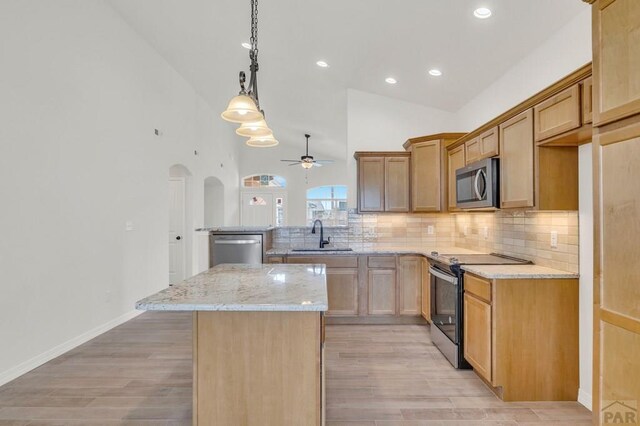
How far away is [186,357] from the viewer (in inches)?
123

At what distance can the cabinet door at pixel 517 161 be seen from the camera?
245 centimetres

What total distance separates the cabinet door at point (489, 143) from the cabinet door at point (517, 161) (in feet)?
0.24

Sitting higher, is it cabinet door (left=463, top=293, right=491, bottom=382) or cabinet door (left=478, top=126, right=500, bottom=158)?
cabinet door (left=478, top=126, right=500, bottom=158)

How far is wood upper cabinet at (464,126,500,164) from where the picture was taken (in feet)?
9.55

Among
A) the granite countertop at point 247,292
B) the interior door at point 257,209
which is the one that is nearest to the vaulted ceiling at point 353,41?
the granite countertop at point 247,292

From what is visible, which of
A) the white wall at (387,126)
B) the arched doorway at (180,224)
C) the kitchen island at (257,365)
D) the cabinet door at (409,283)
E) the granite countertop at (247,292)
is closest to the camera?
the granite countertop at (247,292)

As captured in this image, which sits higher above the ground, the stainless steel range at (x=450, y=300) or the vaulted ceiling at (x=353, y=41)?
the vaulted ceiling at (x=353, y=41)

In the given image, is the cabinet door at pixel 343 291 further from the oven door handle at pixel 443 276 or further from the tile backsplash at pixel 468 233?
the oven door handle at pixel 443 276

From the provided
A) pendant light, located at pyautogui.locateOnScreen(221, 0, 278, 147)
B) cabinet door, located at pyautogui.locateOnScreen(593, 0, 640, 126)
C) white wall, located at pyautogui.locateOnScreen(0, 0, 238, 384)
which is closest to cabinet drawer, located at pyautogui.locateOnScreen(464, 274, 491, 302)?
cabinet door, located at pyautogui.locateOnScreen(593, 0, 640, 126)

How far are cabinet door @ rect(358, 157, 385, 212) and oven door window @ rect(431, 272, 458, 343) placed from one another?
1309 millimetres

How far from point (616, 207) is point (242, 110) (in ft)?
6.56

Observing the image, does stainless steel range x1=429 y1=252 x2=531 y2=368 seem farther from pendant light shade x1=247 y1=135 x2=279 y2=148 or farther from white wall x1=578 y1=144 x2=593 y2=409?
pendant light shade x1=247 y1=135 x2=279 y2=148

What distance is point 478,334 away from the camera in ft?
8.54

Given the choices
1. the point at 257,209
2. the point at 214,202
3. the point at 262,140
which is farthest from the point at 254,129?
the point at 257,209
